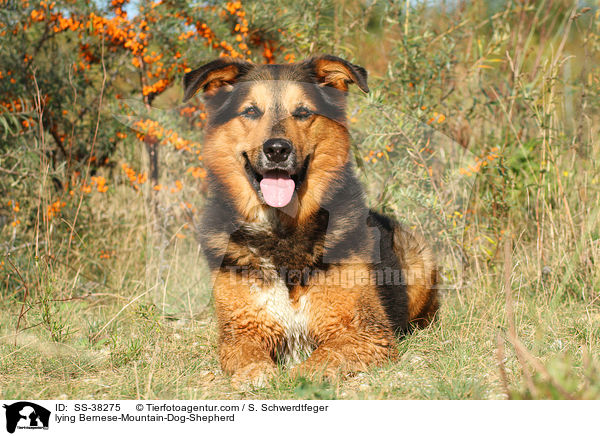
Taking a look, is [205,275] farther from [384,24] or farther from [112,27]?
[384,24]

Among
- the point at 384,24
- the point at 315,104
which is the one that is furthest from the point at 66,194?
the point at 384,24

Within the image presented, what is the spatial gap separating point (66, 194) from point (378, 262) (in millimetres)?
3710

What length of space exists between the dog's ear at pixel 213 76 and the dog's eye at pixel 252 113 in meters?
0.37

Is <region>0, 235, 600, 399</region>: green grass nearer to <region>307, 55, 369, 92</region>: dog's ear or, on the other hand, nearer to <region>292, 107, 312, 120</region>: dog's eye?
<region>292, 107, 312, 120</region>: dog's eye

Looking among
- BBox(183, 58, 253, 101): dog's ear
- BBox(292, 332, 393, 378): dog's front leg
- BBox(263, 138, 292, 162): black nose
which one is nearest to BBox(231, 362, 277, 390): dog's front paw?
BBox(292, 332, 393, 378): dog's front leg

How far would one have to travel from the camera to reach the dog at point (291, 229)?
3.50 meters

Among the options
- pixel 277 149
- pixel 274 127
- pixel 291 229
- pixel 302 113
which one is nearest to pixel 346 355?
pixel 291 229

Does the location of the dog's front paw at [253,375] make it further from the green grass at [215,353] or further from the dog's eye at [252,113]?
the dog's eye at [252,113]

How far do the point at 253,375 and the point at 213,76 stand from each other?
2.17m

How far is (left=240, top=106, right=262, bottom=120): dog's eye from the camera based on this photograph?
3736 millimetres

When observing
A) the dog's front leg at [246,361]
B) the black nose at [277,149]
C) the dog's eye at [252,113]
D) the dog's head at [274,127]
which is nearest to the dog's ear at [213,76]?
the dog's head at [274,127]

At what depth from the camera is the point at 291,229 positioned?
3.76 meters
